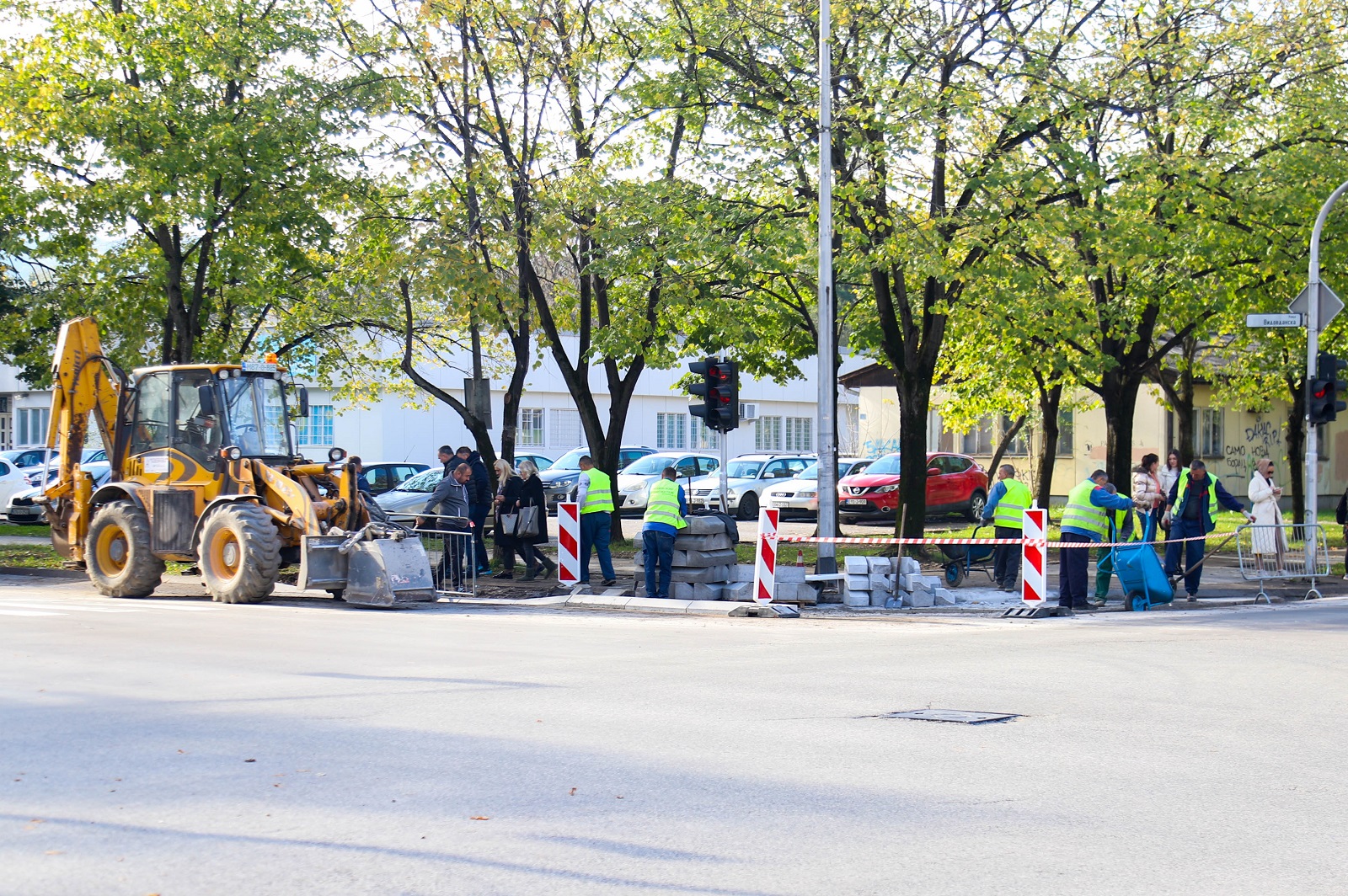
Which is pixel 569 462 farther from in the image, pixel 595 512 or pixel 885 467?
pixel 595 512

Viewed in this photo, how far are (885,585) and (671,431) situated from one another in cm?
4162

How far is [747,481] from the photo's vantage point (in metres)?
33.5

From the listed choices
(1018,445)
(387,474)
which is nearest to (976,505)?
(1018,445)

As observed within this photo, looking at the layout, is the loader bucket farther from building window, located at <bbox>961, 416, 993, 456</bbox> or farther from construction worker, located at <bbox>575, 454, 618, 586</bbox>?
building window, located at <bbox>961, 416, 993, 456</bbox>

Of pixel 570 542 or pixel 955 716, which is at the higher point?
pixel 570 542

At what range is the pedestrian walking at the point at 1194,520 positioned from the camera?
17.5 metres

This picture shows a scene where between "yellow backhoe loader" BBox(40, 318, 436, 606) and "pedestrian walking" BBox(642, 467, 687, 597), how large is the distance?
2651mm

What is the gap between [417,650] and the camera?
11.6 m

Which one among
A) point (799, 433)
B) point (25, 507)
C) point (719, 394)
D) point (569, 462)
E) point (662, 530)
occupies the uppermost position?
point (799, 433)

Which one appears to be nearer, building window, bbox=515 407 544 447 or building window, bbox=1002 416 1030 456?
building window, bbox=1002 416 1030 456

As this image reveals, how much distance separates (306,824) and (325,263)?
2032cm

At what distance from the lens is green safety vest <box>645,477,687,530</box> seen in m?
17.0

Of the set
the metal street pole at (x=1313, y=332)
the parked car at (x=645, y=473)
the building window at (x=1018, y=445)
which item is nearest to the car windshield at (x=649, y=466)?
the parked car at (x=645, y=473)

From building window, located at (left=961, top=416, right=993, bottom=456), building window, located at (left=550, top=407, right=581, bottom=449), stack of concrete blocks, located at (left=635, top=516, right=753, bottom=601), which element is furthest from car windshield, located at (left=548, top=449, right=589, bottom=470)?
stack of concrete blocks, located at (left=635, top=516, right=753, bottom=601)
